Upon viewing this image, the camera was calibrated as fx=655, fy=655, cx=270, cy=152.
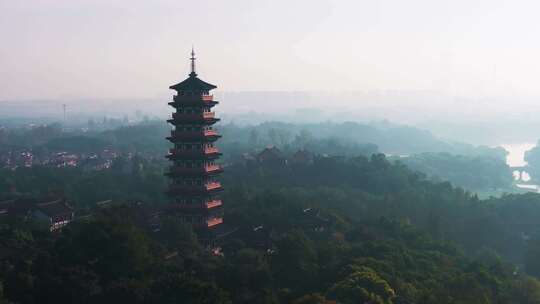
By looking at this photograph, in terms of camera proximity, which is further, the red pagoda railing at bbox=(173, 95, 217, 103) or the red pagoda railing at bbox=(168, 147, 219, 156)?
the red pagoda railing at bbox=(168, 147, 219, 156)

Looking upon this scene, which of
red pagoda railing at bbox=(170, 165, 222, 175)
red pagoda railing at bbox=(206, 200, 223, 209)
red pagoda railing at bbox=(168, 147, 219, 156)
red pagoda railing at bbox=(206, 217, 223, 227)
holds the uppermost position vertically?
red pagoda railing at bbox=(168, 147, 219, 156)

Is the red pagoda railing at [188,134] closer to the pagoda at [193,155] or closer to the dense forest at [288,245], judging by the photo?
the pagoda at [193,155]

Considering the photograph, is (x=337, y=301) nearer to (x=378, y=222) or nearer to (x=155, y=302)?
(x=155, y=302)

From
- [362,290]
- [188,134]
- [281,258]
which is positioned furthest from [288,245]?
[188,134]

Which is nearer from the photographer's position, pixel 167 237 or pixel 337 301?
pixel 337 301

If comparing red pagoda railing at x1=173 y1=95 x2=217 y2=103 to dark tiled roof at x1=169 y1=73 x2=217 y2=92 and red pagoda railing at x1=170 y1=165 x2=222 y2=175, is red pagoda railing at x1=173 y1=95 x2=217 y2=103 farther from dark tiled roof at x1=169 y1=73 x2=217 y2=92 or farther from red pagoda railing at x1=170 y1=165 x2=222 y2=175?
red pagoda railing at x1=170 y1=165 x2=222 y2=175

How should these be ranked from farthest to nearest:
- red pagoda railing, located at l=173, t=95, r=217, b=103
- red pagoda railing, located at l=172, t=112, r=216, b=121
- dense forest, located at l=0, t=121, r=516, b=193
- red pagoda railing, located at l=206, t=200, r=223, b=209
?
1. dense forest, located at l=0, t=121, r=516, b=193
2. red pagoda railing, located at l=206, t=200, r=223, b=209
3. red pagoda railing, located at l=172, t=112, r=216, b=121
4. red pagoda railing, located at l=173, t=95, r=217, b=103

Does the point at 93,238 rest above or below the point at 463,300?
above

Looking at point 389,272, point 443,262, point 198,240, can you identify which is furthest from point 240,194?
point 389,272

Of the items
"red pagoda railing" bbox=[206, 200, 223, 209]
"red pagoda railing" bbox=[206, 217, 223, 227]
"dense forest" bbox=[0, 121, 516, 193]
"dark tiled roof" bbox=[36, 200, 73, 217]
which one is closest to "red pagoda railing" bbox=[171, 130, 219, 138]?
"red pagoda railing" bbox=[206, 200, 223, 209]
